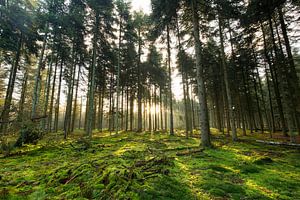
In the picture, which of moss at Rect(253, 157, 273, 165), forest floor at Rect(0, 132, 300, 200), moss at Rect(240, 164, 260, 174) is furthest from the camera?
moss at Rect(253, 157, 273, 165)

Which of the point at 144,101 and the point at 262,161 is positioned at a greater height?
the point at 144,101

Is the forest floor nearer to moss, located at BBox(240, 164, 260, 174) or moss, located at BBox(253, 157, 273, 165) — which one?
moss, located at BBox(240, 164, 260, 174)

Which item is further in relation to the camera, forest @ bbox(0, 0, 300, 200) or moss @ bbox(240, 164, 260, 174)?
moss @ bbox(240, 164, 260, 174)

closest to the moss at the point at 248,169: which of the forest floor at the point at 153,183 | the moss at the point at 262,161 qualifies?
the forest floor at the point at 153,183

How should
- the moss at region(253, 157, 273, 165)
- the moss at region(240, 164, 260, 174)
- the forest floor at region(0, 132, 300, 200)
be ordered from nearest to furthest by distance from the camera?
→ the forest floor at region(0, 132, 300, 200) → the moss at region(240, 164, 260, 174) → the moss at region(253, 157, 273, 165)

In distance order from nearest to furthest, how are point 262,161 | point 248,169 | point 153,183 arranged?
point 153,183
point 248,169
point 262,161

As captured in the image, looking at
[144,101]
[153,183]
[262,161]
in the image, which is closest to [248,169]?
[262,161]

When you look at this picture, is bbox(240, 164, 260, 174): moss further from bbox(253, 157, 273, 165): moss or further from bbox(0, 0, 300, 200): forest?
bbox(253, 157, 273, 165): moss

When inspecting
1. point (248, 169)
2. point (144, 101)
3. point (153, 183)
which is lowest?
point (248, 169)

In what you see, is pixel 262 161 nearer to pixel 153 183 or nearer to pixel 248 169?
pixel 248 169

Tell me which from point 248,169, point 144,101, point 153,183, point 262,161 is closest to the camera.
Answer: point 153,183

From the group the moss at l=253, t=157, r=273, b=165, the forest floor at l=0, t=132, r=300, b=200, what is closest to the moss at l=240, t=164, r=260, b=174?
the forest floor at l=0, t=132, r=300, b=200

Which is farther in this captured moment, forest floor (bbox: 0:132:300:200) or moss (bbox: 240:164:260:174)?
moss (bbox: 240:164:260:174)

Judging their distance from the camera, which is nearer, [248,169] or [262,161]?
[248,169]
